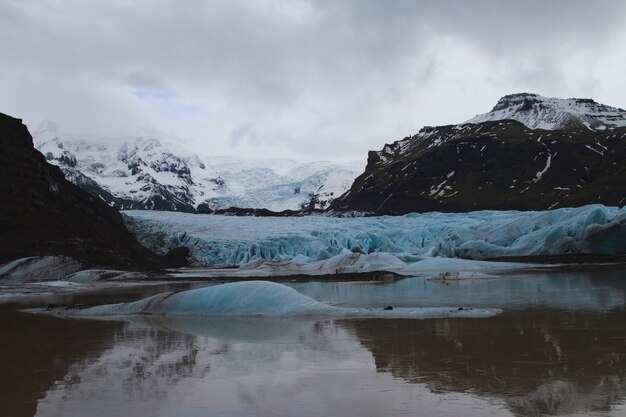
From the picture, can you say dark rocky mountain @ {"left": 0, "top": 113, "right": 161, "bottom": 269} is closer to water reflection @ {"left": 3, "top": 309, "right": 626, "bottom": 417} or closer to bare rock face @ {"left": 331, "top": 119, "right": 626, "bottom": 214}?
water reflection @ {"left": 3, "top": 309, "right": 626, "bottom": 417}

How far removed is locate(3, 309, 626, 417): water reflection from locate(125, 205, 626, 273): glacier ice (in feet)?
92.4

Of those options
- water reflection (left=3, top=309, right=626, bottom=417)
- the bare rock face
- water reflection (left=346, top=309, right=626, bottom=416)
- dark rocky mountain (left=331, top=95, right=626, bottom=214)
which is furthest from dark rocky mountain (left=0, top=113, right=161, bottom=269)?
the bare rock face

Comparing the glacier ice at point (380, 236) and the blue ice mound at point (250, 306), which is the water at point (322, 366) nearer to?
the blue ice mound at point (250, 306)

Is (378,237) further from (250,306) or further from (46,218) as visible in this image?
(250,306)

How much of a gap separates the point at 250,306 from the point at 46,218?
3393 cm

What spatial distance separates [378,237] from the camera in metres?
56.7

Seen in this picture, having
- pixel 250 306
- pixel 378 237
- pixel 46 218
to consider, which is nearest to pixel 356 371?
pixel 250 306

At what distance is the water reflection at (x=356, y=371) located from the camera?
5957 mm

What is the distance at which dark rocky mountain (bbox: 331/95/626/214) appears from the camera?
117 meters

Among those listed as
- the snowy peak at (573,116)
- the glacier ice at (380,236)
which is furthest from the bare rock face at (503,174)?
the glacier ice at (380,236)

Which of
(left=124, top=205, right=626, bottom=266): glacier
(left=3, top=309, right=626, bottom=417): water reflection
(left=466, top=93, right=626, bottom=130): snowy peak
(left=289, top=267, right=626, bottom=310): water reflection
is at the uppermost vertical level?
(left=466, top=93, right=626, bottom=130): snowy peak

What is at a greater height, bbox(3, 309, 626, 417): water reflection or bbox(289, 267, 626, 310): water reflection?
bbox(289, 267, 626, 310): water reflection

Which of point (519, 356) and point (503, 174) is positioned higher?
point (503, 174)

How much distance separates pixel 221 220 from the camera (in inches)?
2648
